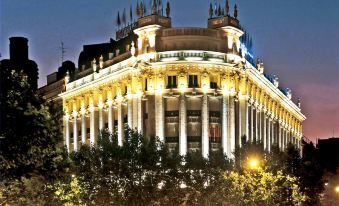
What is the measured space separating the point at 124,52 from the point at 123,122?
1314 cm

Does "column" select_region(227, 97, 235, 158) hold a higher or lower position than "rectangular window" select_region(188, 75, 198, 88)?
lower

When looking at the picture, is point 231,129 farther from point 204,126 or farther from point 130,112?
point 130,112

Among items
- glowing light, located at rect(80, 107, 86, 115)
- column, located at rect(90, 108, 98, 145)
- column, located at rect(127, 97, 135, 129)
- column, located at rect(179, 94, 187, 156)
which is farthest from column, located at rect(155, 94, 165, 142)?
glowing light, located at rect(80, 107, 86, 115)

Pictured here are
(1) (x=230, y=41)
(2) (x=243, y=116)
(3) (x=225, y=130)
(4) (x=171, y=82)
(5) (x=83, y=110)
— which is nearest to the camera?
(3) (x=225, y=130)

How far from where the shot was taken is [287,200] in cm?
9331

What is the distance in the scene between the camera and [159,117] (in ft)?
396

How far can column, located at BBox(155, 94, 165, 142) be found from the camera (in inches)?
4737

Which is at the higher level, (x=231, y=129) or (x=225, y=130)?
(x=231, y=129)

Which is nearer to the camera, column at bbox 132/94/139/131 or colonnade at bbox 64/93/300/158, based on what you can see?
colonnade at bbox 64/93/300/158

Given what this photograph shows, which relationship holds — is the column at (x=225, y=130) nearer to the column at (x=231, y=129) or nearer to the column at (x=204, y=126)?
the column at (x=231, y=129)

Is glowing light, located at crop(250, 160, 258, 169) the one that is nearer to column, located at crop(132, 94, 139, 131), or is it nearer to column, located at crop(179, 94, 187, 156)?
column, located at crop(179, 94, 187, 156)

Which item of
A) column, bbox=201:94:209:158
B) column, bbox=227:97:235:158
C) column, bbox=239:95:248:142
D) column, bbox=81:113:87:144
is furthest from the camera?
column, bbox=81:113:87:144

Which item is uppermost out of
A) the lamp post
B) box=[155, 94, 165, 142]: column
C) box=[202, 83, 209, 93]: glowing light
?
box=[202, 83, 209, 93]: glowing light

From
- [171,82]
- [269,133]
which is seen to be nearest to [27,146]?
[171,82]
